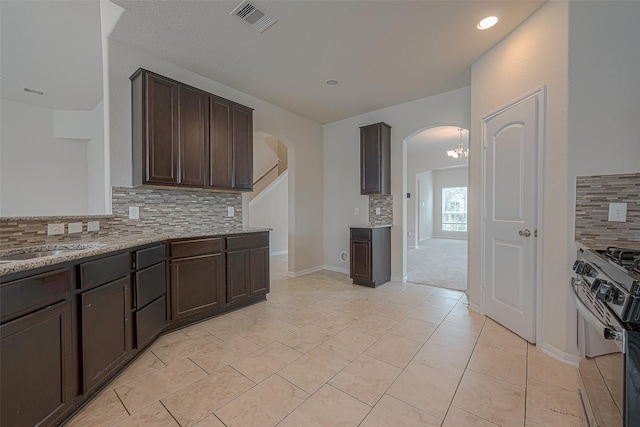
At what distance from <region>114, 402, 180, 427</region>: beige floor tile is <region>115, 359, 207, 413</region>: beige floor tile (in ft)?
0.20

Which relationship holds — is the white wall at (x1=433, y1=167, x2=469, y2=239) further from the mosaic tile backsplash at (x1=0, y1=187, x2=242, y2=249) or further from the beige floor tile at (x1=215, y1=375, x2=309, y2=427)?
the beige floor tile at (x1=215, y1=375, x2=309, y2=427)

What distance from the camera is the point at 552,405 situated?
1.59 meters

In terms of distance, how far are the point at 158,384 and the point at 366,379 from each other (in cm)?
144

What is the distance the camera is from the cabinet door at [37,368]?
3.86ft

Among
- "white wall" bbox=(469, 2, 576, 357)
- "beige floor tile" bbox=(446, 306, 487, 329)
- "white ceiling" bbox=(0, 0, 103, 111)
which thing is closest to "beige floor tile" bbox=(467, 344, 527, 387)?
"white wall" bbox=(469, 2, 576, 357)

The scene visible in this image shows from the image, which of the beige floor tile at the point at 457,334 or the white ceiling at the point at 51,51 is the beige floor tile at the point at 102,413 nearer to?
the beige floor tile at the point at 457,334

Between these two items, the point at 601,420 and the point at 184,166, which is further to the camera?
the point at 184,166

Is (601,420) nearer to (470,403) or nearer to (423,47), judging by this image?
(470,403)

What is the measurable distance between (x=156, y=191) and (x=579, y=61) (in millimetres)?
3974

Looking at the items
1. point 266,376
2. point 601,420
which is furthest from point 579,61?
point 266,376

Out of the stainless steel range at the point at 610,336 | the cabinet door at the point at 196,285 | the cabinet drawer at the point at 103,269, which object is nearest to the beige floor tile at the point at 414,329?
the stainless steel range at the point at 610,336

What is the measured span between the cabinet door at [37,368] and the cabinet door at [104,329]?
99 mm

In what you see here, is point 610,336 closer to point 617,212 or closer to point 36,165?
point 617,212

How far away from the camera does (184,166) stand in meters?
2.82
